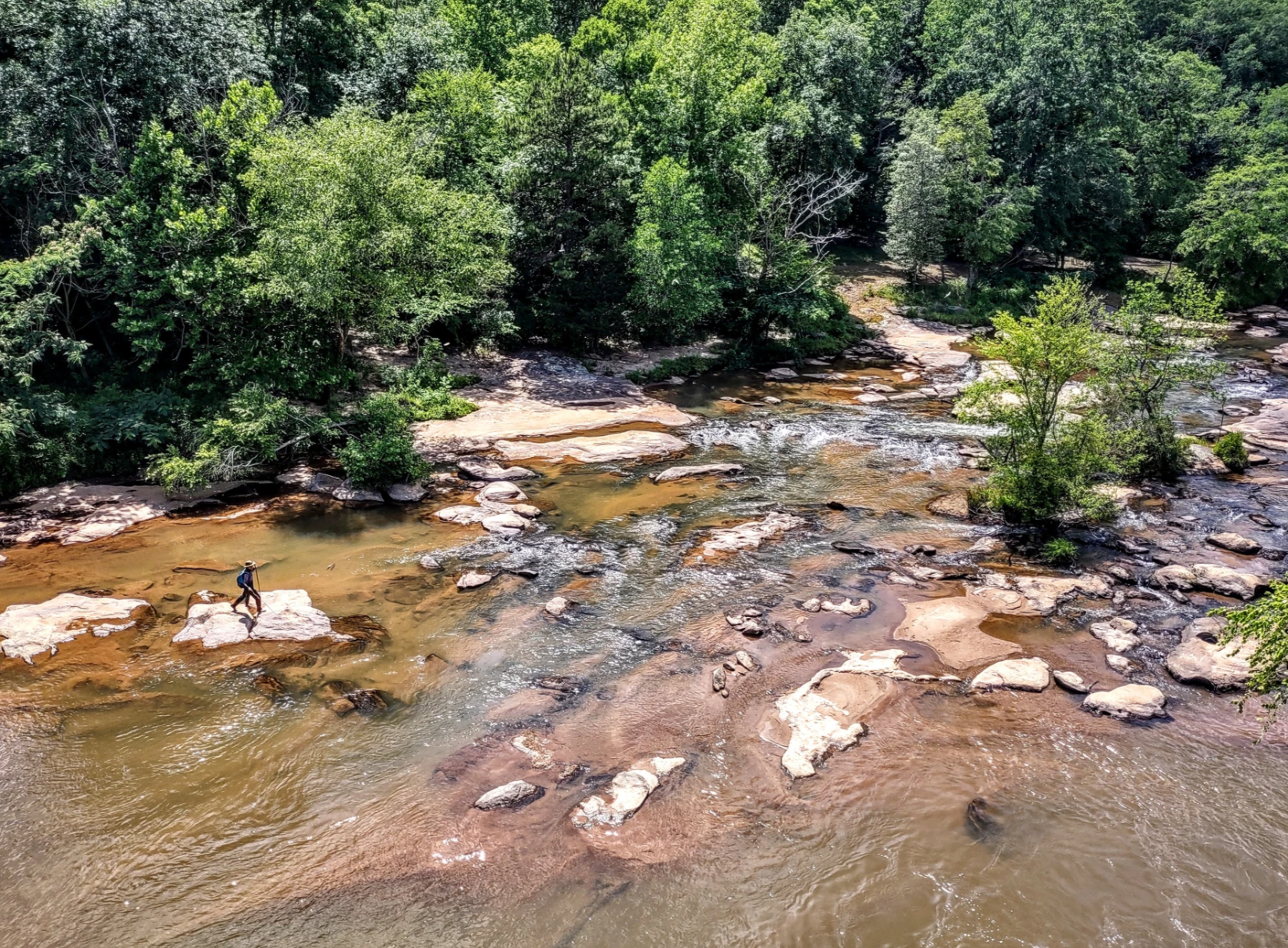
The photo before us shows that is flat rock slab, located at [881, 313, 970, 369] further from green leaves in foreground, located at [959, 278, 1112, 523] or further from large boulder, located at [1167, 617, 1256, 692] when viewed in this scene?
large boulder, located at [1167, 617, 1256, 692]

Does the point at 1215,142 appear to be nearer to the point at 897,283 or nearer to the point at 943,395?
the point at 897,283

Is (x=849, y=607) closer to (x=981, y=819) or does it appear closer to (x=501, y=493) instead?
(x=981, y=819)

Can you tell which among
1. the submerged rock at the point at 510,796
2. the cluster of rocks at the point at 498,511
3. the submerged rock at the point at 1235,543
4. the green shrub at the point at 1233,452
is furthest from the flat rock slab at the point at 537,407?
the green shrub at the point at 1233,452

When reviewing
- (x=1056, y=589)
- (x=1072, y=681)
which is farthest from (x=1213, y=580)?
(x=1072, y=681)

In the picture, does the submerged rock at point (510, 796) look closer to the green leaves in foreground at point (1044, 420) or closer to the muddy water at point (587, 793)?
the muddy water at point (587, 793)

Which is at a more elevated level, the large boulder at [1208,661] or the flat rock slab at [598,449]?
the flat rock slab at [598,449]
